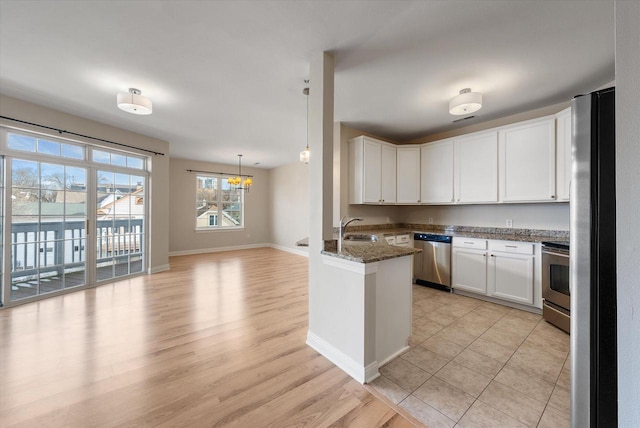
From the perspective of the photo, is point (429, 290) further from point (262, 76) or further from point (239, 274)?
point (262, 76)

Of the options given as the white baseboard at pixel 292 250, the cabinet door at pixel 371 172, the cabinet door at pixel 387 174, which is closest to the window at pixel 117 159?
the white baseboard at pixel 292 250

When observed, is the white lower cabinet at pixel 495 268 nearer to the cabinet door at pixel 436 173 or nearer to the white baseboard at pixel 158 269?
the cabinet door at pixel 436 173

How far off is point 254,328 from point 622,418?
262 centimetres

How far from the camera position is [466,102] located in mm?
2857

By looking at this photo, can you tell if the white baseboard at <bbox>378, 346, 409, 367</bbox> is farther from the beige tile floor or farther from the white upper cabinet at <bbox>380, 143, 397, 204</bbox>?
the white upper cabinet at <bbox>380, 143, 397, 204</bbox>

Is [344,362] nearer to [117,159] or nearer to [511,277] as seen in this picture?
[511,277]

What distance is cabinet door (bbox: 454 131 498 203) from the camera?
11.9 ft

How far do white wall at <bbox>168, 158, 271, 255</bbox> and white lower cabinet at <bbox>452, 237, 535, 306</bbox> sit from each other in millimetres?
6205

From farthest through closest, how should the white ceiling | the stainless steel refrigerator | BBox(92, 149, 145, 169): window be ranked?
BBox(92, 149, 145, 169): window → the white ceiling → the stainless steel refrigerator

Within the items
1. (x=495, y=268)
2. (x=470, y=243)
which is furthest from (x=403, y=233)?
(x=495, y=268)

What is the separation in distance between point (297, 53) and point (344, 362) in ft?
8.96

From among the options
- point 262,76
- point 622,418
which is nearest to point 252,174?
point 262,76

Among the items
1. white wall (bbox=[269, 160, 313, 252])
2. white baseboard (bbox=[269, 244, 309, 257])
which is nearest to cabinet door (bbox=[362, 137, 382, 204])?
white wall (bbox=[269, 160, 313, 252])

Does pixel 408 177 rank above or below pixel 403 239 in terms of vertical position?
above
